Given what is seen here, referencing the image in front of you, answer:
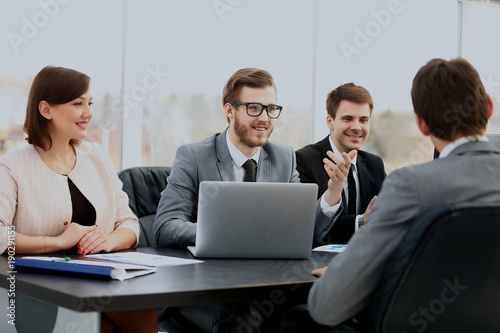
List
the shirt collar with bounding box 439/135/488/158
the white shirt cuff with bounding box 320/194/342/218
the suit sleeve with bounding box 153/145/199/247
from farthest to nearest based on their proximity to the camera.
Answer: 1. the white shirt cuff with bounding box 320/194/342/218
2. the suit sleeve with bounding box 153/145/199/247
3. the shirt collar with bounding box 439/135/488/158

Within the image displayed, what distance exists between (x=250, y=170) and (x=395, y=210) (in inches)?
54.7

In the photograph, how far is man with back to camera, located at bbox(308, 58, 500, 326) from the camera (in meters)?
1.35

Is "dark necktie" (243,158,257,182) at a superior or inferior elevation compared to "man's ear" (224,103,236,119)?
inferior

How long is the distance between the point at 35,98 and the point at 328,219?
54.0 inches

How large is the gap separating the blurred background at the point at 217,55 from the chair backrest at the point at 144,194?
205 centimetres

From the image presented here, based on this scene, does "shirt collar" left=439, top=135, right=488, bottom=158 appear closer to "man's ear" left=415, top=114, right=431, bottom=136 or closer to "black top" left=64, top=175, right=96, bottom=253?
"man's ear" left=415, top=114, right=431, bottom=136

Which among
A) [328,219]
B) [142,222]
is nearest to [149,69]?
[142,222]

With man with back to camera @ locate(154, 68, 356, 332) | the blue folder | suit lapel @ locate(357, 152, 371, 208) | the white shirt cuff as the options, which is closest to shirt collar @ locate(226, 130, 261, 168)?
man with back to camera @ locate(154, 68, 356, 332)

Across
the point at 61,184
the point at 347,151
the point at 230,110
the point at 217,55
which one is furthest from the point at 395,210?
the point at 217,55

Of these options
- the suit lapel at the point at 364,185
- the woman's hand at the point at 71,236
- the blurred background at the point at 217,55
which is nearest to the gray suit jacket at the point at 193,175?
the woman's hand at the point at 71,236

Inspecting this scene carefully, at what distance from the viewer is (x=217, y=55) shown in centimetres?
550

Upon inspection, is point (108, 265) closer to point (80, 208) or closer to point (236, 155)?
point (80, 208)

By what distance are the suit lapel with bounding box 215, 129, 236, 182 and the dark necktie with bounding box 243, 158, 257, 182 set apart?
67mm

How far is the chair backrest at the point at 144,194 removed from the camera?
2773 millimetres
